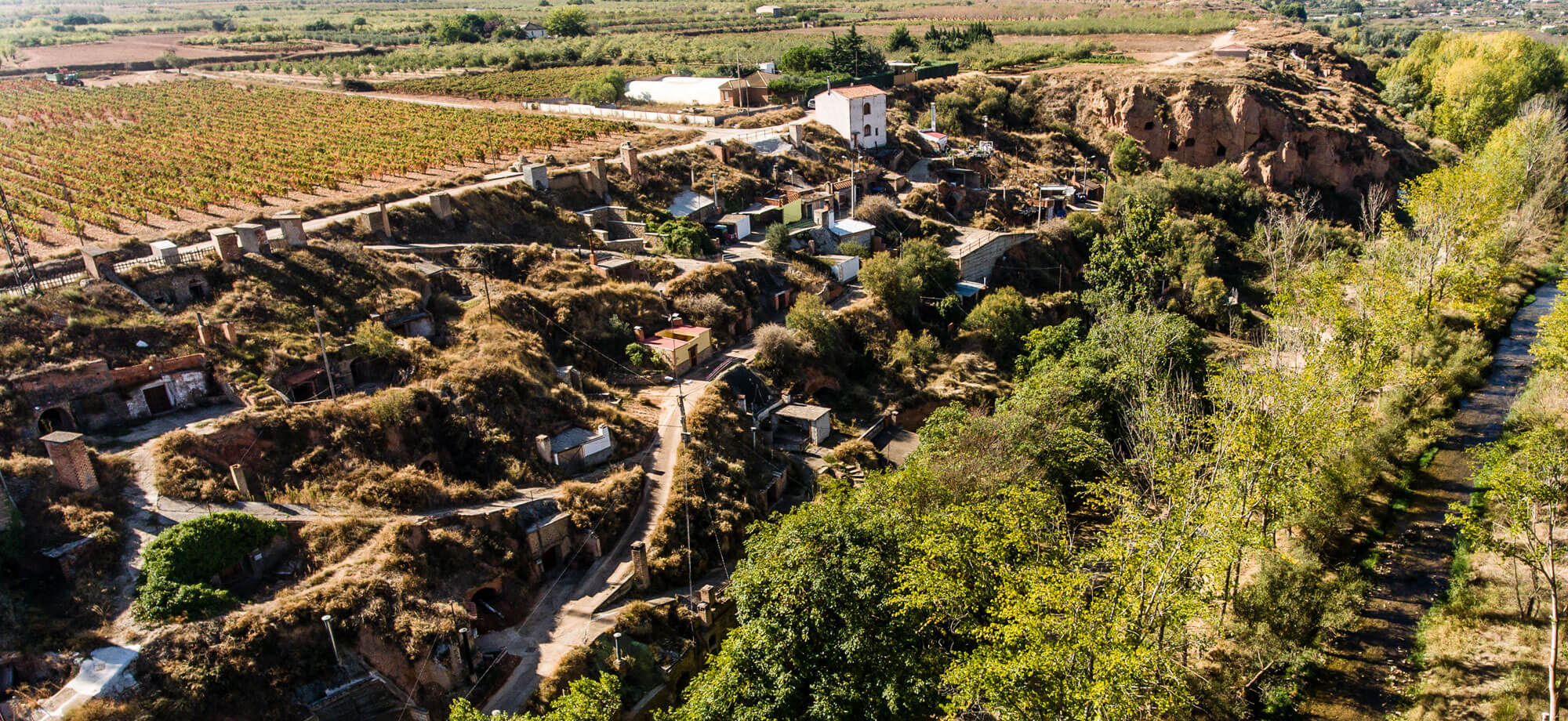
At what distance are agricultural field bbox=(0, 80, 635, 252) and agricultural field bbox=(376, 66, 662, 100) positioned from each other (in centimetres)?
723

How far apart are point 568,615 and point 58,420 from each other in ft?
49.8

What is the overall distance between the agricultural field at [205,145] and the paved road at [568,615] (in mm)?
24760

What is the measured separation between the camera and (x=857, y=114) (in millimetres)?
57688

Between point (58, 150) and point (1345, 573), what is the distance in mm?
60627

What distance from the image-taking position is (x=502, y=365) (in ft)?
95.3

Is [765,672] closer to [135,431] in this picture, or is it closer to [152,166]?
[135,431]

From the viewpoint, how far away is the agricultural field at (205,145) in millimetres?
37969

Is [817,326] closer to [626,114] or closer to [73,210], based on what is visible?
[73,210]

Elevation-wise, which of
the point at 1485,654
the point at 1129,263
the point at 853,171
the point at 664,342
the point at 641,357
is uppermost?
the point at 853,171

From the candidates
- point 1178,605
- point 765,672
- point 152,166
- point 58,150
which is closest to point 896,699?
point 765,672

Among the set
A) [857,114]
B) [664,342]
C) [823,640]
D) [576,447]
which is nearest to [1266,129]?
[857,114]

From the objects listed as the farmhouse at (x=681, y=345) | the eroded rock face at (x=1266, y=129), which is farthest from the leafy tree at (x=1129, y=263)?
the farmhouse at (x=681, y=345)

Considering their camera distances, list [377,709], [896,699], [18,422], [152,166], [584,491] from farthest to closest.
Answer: [152,166] → [584,491] → [18,422] → [377,709] → [896,699]

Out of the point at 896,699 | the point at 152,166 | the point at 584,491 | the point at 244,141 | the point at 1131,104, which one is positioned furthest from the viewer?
the point at 1131,104
